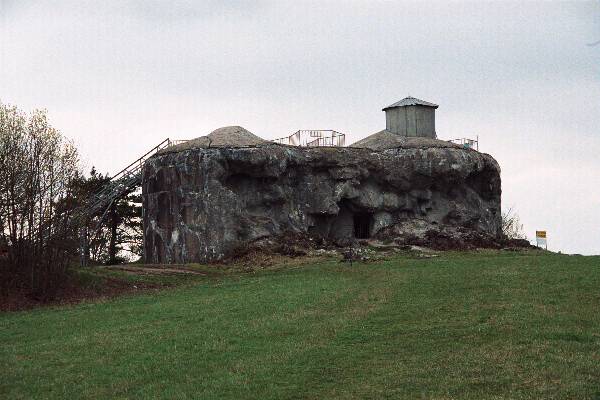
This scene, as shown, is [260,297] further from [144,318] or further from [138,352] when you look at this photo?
[138,352]

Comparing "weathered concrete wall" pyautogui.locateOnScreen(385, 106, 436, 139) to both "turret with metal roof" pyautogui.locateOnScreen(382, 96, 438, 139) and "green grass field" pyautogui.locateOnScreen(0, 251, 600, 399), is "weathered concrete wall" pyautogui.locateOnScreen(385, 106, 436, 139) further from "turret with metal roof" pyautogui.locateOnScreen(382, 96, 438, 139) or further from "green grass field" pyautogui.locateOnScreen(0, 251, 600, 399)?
"green grass field" pyautogui.locateOnScreen(0, 251, 600, 399)

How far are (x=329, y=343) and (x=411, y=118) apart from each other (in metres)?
52.5

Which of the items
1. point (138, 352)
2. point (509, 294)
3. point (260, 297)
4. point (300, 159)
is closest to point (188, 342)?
point (138, 352)

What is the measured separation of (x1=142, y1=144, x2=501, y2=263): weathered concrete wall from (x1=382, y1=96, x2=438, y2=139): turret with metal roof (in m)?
6.26

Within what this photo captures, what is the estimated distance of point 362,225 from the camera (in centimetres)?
6606

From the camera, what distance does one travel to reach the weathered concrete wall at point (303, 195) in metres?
56.9

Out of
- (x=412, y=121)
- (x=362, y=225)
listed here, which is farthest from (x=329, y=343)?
(x=412, y=121)

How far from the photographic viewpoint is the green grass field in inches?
664

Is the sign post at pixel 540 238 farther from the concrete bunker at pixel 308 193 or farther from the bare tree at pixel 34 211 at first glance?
the bare tree at pixel 34 211

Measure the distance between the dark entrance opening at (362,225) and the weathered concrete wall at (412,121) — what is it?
33.1ft

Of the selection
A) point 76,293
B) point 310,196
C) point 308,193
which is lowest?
point 76,293

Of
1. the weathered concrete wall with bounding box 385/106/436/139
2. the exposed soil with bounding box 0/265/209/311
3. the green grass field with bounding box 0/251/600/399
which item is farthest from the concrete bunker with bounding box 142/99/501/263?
the green grass field with bounding box 0/251/600/399

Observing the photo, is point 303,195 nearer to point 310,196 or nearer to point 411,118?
point 310,196

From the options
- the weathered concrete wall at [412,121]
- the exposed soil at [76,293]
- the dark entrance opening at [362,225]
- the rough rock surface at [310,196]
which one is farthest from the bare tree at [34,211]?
the weathered concrete wall at [412,121]
